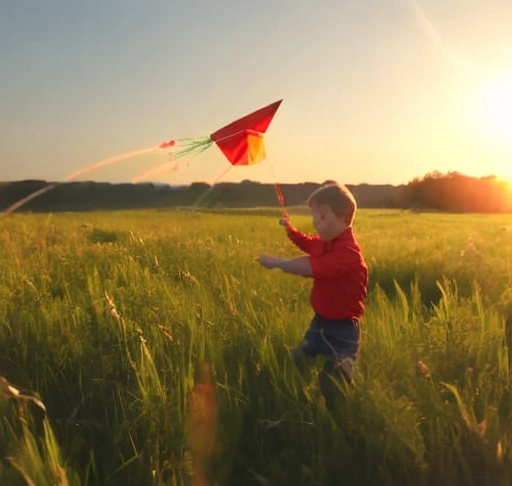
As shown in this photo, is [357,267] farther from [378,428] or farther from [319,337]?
[378,428]

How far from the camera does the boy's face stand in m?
3.23

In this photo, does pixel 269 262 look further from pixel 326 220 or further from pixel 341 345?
pixel 341 345

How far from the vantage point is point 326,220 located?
3.23 metres

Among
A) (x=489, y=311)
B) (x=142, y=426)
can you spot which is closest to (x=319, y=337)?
(x=142, y=426)

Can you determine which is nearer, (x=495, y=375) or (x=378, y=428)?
(x=378, y=428)

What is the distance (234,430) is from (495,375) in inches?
49.4

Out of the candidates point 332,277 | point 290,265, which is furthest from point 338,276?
point 290,265

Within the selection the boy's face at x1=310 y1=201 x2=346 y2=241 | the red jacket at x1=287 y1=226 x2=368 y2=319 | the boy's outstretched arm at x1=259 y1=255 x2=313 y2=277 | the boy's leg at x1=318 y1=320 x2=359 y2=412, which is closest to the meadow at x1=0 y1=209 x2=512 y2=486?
the boy's leg at x1=318 y1=320 x2=359 y2=412

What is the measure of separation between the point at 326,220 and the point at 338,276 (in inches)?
11.3

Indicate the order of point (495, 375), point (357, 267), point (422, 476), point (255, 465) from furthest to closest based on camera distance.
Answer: point (357, 267) → point (495, 375) → point (255, 465) → point (422, 476)

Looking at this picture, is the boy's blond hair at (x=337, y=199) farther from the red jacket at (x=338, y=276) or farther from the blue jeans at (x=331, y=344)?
the blue jeans at (x=331, y=344)

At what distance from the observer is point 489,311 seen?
4250mm

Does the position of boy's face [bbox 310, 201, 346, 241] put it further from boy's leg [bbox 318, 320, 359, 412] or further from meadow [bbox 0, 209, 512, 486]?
meadow [bbox 0, 209, 512, 486]

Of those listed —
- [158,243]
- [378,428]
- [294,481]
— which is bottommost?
[294,481]
